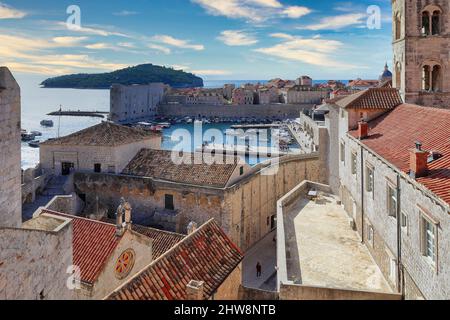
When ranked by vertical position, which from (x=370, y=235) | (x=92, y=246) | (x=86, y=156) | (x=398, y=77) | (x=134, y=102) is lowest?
(x=370, y=235)

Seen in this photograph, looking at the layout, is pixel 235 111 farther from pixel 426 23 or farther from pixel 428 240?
pixel 428 240

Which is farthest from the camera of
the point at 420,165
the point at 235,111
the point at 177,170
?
the point at 235,111

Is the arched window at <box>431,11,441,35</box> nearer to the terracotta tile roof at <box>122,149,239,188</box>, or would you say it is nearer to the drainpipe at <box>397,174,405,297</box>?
the terracotta tile roof at <box>122,149,239,188</box>

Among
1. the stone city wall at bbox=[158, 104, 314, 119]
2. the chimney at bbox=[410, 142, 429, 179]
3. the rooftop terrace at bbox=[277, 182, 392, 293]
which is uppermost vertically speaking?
the stone city wall at bbox=[158, 104, 314, 119]

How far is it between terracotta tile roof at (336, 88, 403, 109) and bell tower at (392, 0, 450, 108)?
1.01 m

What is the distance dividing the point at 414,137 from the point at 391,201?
2403 mm

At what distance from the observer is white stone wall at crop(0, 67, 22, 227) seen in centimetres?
674

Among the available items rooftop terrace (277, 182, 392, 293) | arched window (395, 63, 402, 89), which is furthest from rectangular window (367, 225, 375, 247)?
arched window (395, 63, 402, 89)

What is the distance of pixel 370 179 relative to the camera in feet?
49.3

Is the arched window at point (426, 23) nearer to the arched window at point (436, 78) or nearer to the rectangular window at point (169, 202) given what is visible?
the arched window at point (436, 78)

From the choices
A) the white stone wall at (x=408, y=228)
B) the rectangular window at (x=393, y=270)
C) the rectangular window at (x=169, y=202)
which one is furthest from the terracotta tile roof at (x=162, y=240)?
the rectangular window at (x=393, y=270)

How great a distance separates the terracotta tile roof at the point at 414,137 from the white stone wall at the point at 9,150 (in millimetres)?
8103

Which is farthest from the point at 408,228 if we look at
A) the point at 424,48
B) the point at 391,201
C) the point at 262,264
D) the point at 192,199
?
the point at 424,48
